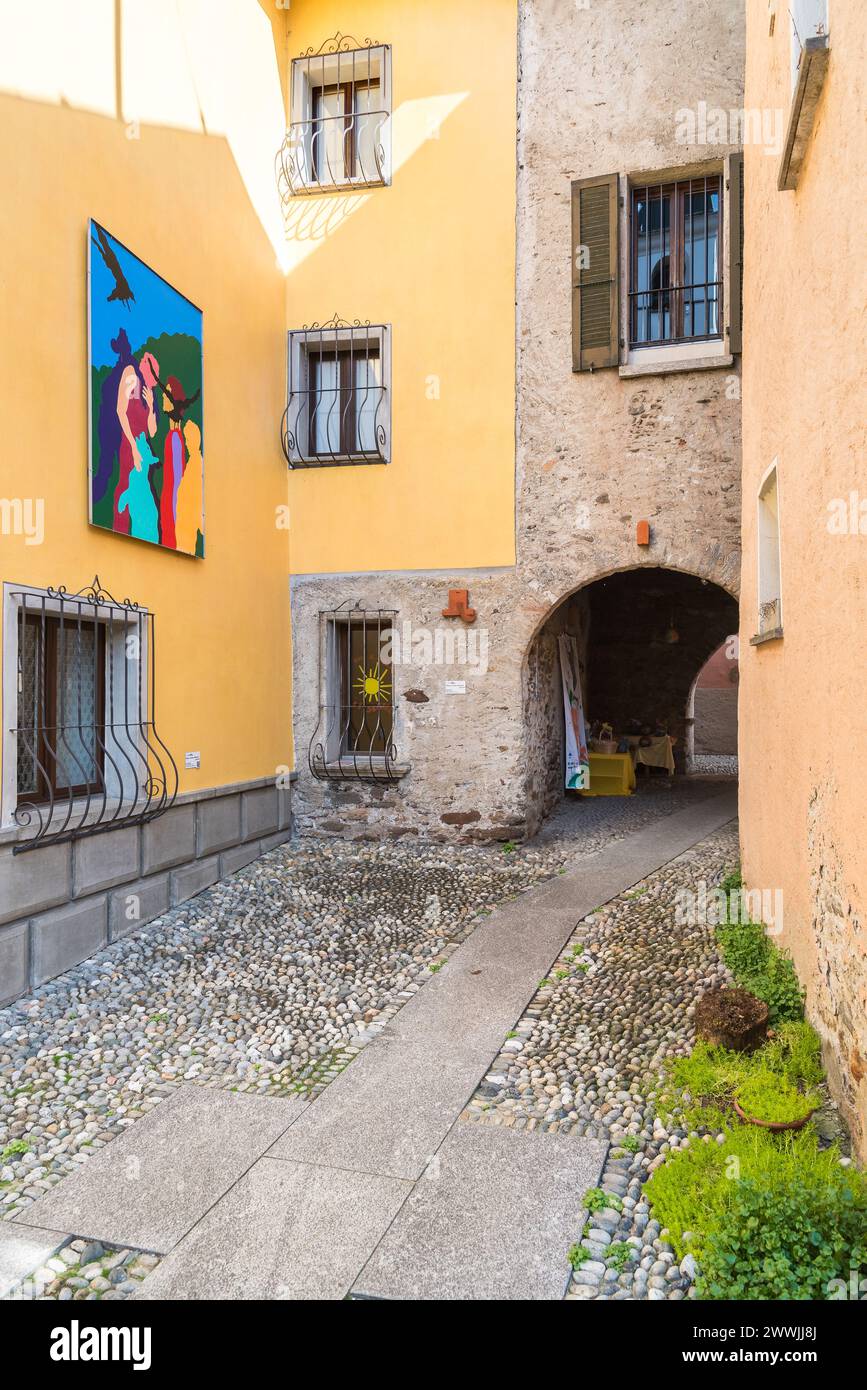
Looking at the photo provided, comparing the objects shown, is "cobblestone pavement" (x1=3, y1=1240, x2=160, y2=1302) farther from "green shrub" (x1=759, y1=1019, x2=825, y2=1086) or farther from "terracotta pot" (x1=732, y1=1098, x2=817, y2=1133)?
"green shrub" (x1=759, y1=1019, x2=825, y2=1086)

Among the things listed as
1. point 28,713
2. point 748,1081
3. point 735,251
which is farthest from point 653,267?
point 748,1081

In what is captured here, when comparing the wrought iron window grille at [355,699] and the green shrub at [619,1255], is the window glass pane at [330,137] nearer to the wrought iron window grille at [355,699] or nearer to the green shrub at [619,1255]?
the wrought iron window grille at [355,699]

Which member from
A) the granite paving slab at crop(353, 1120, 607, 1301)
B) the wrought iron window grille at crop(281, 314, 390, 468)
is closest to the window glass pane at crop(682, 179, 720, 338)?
the wrought iron window grille at crop(281, 314, 390, 468)

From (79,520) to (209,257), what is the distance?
2.71 m

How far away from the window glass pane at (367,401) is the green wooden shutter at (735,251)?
2933 millimetres

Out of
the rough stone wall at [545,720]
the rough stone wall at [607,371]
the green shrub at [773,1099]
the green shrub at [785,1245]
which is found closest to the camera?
the green shrub at [785,1245]

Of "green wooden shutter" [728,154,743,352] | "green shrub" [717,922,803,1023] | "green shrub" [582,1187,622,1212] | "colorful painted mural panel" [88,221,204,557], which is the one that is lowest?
"green shrub" [582,1187,622,1212]

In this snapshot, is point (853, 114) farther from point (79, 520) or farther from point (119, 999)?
point (119, 999)

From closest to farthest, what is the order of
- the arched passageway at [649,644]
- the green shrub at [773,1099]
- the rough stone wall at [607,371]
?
the green shrub at [773,1099], the rough stone wall at [607,371], the arched passageway at [649,644]

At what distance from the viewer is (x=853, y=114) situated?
9.07 ft

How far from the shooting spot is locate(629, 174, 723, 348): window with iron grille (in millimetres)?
7098

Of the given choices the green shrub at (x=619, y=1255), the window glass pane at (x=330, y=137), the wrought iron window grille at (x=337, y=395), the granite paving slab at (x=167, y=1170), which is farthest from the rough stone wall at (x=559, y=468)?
the green shrub at (x=619, y=1255)

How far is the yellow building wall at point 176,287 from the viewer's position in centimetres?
456
